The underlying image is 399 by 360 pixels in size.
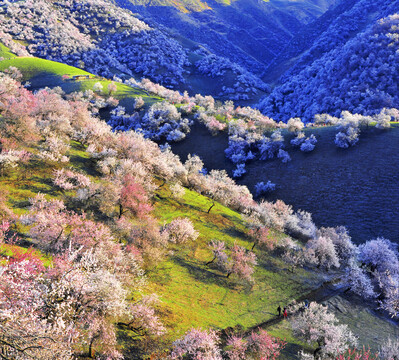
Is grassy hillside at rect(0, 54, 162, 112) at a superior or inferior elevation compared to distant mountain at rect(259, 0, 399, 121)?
inferior

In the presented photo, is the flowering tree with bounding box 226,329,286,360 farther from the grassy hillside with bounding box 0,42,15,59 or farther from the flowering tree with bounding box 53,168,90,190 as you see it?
the grassy hillside with bounding box 0,42,15,59

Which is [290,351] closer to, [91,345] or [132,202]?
[91,345]

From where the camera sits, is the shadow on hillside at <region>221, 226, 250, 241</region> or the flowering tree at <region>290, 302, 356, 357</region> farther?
the shadow on hillside at <region>221, 226, 250, 241</region>

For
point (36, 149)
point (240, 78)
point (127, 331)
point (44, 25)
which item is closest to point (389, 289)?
point (127, 331)

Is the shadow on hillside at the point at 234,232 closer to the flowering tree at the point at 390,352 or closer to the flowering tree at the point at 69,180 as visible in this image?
the flowering tree at the point at 390,352

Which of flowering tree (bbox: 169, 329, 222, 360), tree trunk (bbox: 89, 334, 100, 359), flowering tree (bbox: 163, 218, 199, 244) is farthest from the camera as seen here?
flowering tree (bbox: 163, 218, 199, 244)

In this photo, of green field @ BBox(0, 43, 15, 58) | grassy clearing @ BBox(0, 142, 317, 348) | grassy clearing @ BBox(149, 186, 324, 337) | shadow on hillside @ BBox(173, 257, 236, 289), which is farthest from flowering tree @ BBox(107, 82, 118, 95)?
shadow on hillside @ BBox(173, 257, 236, 289)

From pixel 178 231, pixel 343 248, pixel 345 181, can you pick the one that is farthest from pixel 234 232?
pixel 345 181

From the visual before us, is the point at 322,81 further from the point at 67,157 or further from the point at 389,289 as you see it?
the point at 67,157

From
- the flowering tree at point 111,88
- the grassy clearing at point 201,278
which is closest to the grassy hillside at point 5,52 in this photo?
the flowering tree at point 111,88

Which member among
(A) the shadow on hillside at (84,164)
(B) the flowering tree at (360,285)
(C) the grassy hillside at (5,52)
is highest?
(B) the flowering tree at (360,285)
